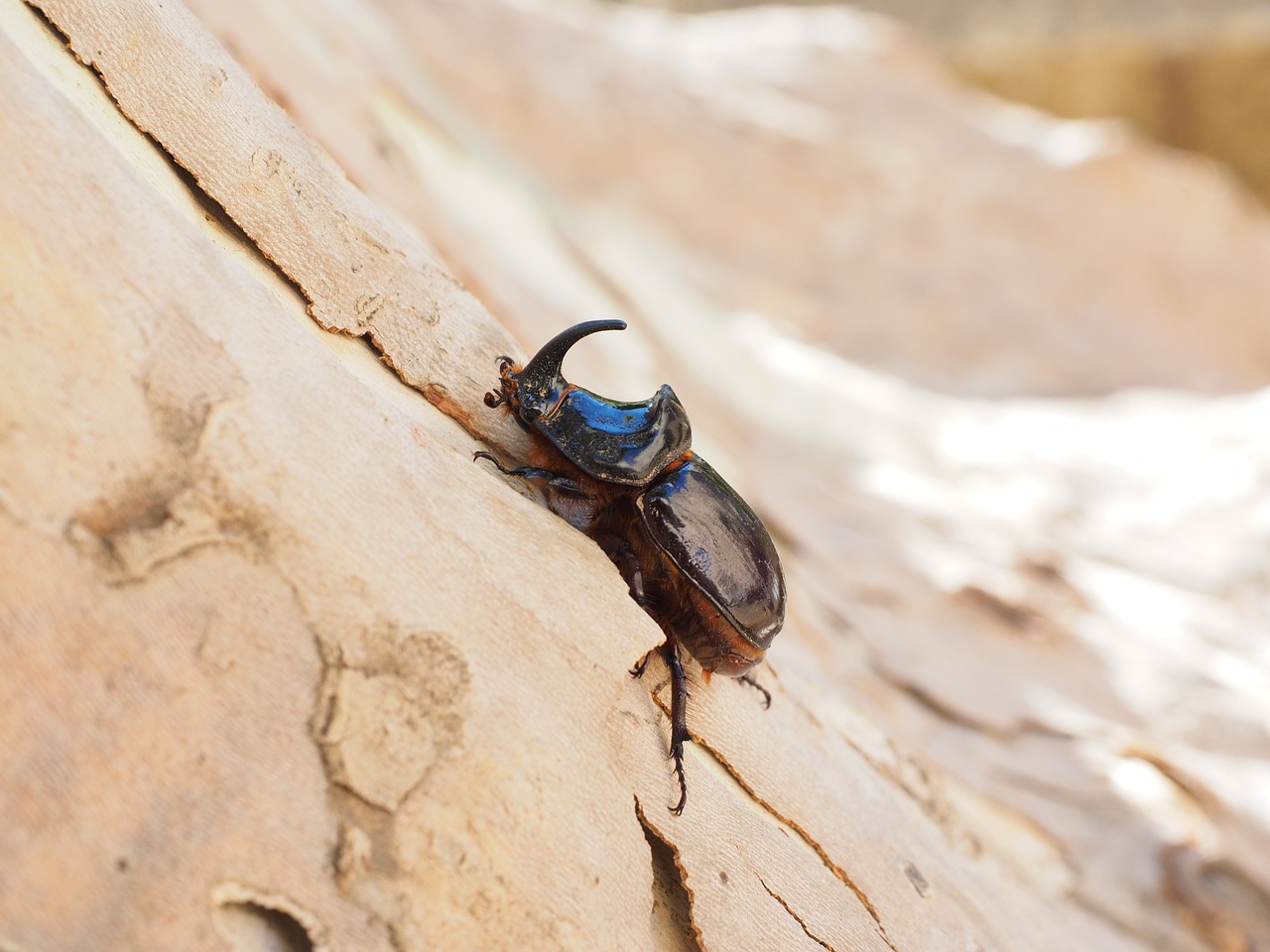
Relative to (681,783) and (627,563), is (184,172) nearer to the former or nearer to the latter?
(627,563)

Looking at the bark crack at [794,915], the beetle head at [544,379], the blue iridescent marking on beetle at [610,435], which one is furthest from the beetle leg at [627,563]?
the bark crack at [794,915]

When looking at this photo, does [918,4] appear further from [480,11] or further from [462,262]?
[462,262]

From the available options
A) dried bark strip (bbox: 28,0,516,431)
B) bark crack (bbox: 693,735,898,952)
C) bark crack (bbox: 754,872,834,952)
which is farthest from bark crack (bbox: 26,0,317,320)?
bark crack (bbox: 754,872,834,952)

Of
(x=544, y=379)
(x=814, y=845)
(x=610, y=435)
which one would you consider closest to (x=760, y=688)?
(x=814, y=845)

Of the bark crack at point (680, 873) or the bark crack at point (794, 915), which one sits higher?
the bark crack at point (794, 915)

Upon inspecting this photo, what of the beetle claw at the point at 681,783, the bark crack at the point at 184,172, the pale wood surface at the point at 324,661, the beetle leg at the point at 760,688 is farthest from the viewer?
the beetle leg at the point at 760,688

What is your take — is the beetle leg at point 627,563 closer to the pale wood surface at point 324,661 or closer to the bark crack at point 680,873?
the pale wood surface at point 324,661

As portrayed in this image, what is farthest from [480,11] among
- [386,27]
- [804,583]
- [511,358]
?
[511,358]
